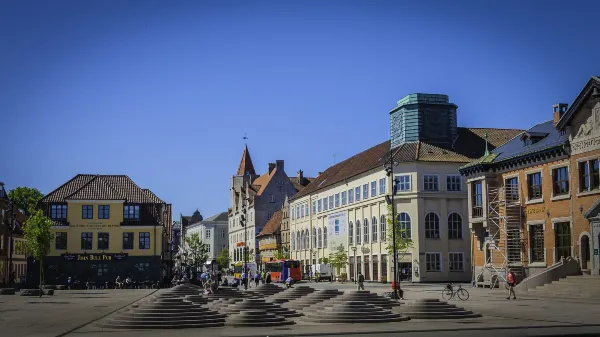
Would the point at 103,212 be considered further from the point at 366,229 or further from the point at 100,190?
the point at 366,229

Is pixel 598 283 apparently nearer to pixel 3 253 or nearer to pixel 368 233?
pixel 368 233

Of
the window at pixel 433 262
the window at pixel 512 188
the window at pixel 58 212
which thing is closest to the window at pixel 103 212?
the window at pixel 58 212

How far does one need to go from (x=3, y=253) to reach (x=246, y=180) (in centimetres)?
8428

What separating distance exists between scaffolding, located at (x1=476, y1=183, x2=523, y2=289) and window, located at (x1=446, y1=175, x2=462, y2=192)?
69.6 feet

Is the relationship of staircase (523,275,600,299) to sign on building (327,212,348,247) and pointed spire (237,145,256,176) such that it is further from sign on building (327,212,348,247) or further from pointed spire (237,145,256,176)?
pointed spire (237,145,256,176)

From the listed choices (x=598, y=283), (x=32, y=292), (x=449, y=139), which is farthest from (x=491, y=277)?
(x=32, y=292)

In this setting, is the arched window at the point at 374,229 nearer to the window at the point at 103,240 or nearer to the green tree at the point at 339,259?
the green tree at the point at 339,259

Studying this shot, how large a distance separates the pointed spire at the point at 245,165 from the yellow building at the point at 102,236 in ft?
292

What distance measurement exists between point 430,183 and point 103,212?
34257mm

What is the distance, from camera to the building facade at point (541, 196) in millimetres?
48281

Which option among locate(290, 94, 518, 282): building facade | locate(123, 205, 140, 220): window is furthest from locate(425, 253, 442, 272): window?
locate(123, 205, 140, 220): window

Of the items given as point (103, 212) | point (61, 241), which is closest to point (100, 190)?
point (103, 212)

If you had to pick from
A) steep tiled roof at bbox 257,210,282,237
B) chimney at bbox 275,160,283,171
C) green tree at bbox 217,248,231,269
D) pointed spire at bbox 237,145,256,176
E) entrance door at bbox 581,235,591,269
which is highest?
pointed spire at bbox 237,145,256,176

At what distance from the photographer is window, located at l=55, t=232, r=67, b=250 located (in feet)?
251
